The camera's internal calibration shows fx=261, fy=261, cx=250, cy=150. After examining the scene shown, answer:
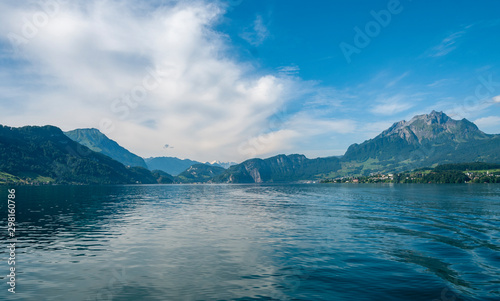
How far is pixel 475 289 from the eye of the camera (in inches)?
746

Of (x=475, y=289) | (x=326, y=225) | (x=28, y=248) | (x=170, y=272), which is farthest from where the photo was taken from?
(x=326, y=225)

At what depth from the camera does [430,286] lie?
1997cm

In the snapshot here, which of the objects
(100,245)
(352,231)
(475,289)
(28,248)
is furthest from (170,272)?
(352,231)

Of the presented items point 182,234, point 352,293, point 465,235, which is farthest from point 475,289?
point 182,234

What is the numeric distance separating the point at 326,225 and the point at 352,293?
97.7 ft

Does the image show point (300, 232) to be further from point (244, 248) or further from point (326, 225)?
point (244, 248)

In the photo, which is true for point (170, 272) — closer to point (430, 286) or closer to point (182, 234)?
point (182, 234)

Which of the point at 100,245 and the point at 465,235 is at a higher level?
the point at 100,245

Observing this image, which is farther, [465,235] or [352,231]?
[352,231]

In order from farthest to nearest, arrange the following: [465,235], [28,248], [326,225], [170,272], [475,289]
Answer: [326,225] → [465,235] → [28,248] → [170,272] → [475,289]

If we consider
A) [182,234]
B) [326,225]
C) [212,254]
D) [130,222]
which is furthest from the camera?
[130,222]

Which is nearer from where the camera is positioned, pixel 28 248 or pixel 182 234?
pixel 28 248

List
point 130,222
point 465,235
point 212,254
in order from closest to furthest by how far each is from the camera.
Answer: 1. point 212,254
2. point 465,235
3. point 130,222

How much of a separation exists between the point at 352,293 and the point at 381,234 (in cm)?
2410
